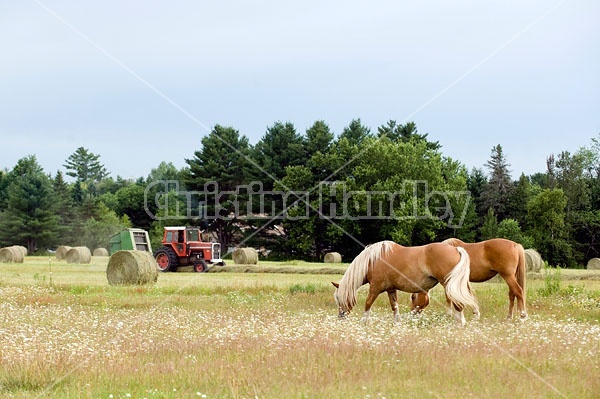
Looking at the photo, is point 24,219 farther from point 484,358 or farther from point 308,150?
point 484,358

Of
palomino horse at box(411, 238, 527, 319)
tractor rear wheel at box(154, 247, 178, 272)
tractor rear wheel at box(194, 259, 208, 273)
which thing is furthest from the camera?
tractor rear wheel at box(154, 247, 178, 272)

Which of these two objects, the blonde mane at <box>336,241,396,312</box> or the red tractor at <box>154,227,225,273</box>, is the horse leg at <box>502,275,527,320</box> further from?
the red tractor at <box>154,227,225,273</box>

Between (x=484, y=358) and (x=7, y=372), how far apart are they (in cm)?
530

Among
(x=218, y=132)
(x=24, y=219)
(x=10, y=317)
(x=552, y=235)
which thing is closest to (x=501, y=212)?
(x=552, y=235)

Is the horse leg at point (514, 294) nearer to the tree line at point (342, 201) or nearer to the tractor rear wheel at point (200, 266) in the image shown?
the tractor rear wheel at point (200, 266)

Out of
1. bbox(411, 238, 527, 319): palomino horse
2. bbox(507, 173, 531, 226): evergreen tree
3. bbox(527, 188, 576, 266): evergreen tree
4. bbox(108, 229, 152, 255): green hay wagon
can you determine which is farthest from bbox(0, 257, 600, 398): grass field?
bbox(507, 173, 531, 226): evergreen tree

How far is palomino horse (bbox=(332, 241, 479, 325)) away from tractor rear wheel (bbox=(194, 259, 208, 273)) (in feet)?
67.3

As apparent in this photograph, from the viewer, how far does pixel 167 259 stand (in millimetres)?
33125

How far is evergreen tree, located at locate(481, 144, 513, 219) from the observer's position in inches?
2394

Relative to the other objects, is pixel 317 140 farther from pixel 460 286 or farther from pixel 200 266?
pixel 460 286

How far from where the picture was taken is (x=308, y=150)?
6322cm

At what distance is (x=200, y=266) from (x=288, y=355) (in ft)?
82.5

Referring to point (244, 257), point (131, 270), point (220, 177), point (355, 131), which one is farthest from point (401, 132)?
point (131, 270)

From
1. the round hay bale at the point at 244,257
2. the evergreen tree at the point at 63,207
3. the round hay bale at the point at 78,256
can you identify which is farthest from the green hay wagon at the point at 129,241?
the evergreen tree at the point at 63,207
